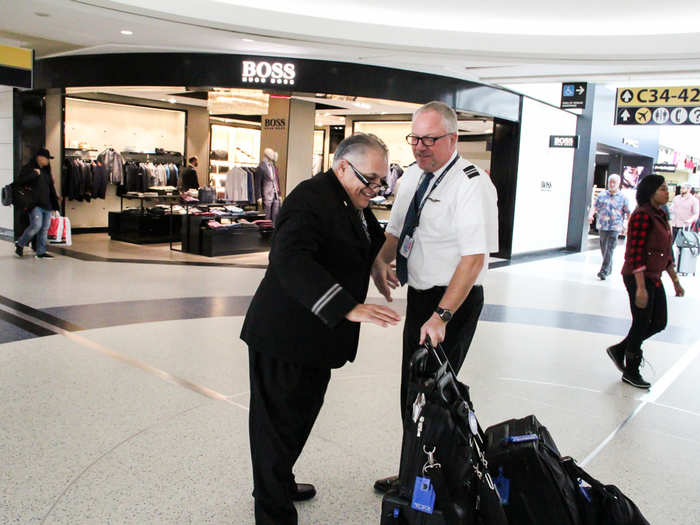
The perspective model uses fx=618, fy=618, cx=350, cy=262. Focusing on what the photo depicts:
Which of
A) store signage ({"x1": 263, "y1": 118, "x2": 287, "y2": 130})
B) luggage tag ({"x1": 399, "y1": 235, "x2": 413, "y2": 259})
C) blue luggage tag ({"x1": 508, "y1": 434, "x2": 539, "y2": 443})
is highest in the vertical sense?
store signage ({"x1": 263, "y1": 118, "x2": 287, "y2": 130})

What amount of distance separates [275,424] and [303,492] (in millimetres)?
497

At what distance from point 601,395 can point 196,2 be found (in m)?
5.75

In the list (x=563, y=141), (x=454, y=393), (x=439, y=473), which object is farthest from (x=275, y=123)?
(x=439, y=473)

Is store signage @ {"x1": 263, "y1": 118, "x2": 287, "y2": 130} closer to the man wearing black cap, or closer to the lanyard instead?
the man wearing black cap

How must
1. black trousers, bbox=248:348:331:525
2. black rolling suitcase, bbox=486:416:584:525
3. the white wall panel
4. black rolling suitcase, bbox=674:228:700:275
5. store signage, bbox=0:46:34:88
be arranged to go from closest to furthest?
A: black rolling suitcase, bbox=486:416:584:525, black trousers, bbox=248:348:331:525, store signage, bbox=0:46:34:88, black rolling suitcase, bbox=674:228:700:275, the white wall panel

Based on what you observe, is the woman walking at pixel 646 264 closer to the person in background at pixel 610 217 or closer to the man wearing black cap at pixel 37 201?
the person in background at pixel 610 217

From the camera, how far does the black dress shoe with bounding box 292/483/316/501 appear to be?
2531 millimetres

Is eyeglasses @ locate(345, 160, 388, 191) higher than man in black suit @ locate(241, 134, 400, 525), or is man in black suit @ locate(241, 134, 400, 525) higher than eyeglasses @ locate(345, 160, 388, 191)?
eyeglasses @ locate(345, 160, 388, 191)

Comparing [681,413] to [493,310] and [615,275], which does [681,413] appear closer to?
[493,310]

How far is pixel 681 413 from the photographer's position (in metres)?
3.80

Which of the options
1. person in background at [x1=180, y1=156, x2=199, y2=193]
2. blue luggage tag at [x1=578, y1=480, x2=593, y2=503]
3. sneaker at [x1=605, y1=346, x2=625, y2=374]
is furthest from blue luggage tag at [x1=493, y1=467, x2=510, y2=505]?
person in background at [x1=180, y1=156, x2=199, y2=193]

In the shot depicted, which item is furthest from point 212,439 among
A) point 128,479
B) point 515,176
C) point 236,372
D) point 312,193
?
point 515,176

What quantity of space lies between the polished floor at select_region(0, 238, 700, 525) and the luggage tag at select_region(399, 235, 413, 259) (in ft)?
3.40

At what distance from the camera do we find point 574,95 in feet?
35.0
